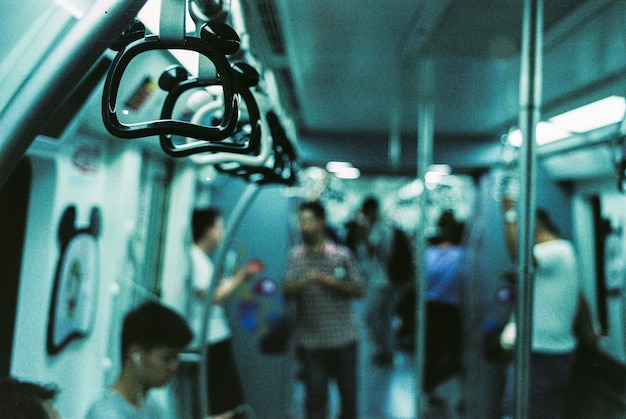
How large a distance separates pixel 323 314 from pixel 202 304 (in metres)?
0.81

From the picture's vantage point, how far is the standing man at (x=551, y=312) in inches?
84.7

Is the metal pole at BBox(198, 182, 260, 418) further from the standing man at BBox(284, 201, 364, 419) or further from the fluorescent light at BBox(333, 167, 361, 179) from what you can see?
the fluorescent light at BBox(333, 167, 361, 179)

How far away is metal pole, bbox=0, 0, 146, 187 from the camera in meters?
0.88

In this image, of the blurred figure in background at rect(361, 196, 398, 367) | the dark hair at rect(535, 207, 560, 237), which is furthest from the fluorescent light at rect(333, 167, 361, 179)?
the dark hair at rect(535, 207, 560, 237)

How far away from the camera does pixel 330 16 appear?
2.41m

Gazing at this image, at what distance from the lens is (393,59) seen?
2994 millimetres

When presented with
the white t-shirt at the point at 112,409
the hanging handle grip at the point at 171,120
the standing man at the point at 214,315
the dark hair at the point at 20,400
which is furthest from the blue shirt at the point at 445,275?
the hanging handle grip at the point at 171,120

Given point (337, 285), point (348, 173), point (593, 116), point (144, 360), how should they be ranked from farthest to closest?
point (348, 173), point (337, 285), point (593, 116), point (144, 360)

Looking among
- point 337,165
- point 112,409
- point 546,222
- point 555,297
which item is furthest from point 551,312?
point 337,165

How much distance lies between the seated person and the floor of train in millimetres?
3040

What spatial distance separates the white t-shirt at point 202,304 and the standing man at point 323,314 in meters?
0.50

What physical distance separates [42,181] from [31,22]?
38.1 inches

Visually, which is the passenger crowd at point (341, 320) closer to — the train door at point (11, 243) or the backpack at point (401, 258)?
the backpack at point (401, 258)

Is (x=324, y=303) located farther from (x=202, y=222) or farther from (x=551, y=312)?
(x=551, y=312)
